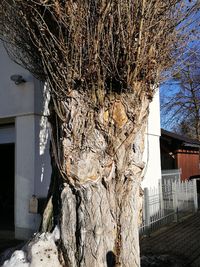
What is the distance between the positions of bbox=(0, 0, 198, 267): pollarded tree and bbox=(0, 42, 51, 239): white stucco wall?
3.55m

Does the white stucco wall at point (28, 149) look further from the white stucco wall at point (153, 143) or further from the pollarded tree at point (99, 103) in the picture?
the white stucco wall at point (153, 143)

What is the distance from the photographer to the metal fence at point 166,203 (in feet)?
32.8

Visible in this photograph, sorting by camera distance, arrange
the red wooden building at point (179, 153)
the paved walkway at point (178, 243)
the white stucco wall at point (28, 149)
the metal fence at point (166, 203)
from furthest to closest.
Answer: the red wooden building at point (179, 153) < the metal fence at point (166, 203) < the white stucco wall at point (28, 149) < the paved walkway at point (178, 243)

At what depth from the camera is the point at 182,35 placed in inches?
236

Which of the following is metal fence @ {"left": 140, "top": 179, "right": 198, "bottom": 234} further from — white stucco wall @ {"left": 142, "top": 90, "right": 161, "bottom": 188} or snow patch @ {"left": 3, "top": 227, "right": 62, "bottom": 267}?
snow patch @ {"left": 3, "top": 227, "right": 62, "bottom": 267}

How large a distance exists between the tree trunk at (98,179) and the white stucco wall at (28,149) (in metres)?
3.67

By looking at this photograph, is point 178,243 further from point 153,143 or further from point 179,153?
point 179,153

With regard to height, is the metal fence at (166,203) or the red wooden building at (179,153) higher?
the red wooden building at (179,153)

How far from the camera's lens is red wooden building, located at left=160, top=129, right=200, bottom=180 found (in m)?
18.6

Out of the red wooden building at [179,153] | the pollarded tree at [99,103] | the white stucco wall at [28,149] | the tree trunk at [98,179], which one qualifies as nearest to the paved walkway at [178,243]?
the tree trunk at [98,179]

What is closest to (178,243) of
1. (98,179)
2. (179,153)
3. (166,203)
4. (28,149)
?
(166,203)

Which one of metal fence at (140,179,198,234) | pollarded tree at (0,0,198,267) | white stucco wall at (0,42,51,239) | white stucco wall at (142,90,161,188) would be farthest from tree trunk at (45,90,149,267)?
white stucco wall at (142,90,161,188)

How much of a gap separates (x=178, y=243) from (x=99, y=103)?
15.9 ft

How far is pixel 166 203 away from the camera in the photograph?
38.0 ft
